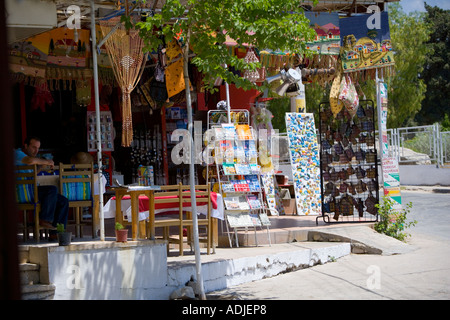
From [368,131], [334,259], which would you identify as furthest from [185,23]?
[368,131]

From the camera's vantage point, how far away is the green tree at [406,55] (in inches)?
1187

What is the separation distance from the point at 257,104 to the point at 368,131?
12.4 feet

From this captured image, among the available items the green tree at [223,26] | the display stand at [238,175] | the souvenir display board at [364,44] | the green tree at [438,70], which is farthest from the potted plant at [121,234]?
the green tree at [438,70]

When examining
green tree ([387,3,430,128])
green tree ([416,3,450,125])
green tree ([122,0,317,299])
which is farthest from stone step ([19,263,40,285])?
green tree ([416,3,450,125])

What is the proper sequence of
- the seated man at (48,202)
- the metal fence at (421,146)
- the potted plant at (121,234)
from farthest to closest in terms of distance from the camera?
the metal fence at (421,146) → the seated man at (48,202) → the potted plant at (121,234)

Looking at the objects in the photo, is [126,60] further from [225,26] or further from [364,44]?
[364,44]

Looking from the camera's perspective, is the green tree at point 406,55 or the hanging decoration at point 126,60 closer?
the hanging decoration at point 126,60

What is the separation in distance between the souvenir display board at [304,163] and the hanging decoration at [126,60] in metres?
4.86

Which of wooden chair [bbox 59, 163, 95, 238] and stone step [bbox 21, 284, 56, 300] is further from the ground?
wooden chair [bbox 59, 163, 95, 238]

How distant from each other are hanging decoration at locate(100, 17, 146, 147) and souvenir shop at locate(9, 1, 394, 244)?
0.04 metres

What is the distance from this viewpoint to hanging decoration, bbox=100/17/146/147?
896cm

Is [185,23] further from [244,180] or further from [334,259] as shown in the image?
[334,259]

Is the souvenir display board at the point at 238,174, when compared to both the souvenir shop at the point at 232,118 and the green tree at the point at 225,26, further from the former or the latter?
the green tree at the point at 225,26
